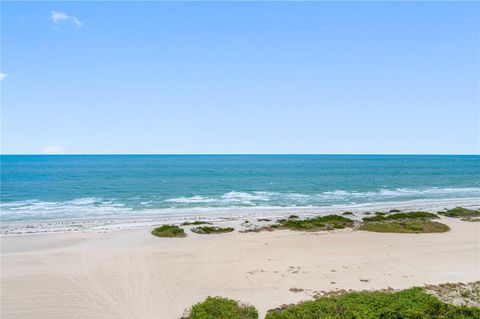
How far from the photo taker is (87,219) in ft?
109

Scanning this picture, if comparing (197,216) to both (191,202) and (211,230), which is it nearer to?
(211,230)

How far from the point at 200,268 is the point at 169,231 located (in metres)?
8.74

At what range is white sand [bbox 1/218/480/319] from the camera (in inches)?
575

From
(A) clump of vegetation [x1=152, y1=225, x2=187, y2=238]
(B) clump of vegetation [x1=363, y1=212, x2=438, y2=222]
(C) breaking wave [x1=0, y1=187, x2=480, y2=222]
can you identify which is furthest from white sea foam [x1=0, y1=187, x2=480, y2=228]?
(B) clump of vegetation [x1=363, y1=212, x2=438, y2=222]

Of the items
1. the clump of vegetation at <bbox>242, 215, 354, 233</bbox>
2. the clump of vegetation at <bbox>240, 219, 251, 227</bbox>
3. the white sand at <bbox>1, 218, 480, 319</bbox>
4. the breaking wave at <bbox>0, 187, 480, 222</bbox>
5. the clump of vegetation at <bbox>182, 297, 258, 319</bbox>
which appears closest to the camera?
the clump of vegetation at <bbox>182, 297, 258, 319</bbox>

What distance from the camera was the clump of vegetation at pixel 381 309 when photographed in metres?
10.6

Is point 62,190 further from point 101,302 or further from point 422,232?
point 422,232

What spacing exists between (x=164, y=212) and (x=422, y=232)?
27.0 metres

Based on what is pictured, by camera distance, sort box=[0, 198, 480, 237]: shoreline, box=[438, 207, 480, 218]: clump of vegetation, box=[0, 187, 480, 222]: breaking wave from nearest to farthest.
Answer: box=[0, 198, 480, 237]: shoreline, box=[438, 207, 480, 218]: clump of vegetation, box=[0, 187, 480, 222]: breaking wave

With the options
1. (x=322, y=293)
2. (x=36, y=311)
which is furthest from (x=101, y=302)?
(x=322, y=293)

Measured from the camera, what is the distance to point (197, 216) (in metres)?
34.5

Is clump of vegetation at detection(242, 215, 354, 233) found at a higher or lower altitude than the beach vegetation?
lower

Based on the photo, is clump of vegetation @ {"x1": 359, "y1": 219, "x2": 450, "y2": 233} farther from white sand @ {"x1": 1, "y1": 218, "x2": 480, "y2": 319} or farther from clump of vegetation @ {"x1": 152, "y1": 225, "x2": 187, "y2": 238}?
clump of vegetation @ {"x1": 152, "y1": 225, "x2": 187, "y2": 238}

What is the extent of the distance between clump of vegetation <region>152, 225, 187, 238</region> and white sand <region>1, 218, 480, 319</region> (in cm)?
90
